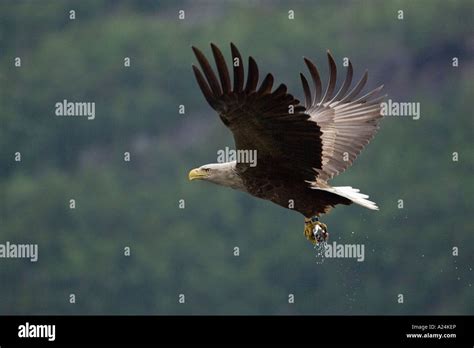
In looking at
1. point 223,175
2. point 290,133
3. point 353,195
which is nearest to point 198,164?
point 223,175

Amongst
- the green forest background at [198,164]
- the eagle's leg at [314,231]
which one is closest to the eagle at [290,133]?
the eagle's leg at [314,231]

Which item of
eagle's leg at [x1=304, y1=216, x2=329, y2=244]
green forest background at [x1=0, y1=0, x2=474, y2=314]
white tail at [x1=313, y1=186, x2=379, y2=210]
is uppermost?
green forest background at [x1=0, y1=0, x2=474, y2=314]

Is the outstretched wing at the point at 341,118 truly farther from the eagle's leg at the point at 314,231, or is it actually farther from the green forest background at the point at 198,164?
the green forest background at the point at 198,164

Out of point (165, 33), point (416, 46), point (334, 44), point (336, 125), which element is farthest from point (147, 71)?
point (336, 125)

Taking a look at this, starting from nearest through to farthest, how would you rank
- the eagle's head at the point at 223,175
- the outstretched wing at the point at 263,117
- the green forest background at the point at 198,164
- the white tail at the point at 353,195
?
the outstretched wing at the point at 263,117 → the white tail at the point at 353,195 → the eagle's head at the point at 223,175 → the green forest background at the point at 198,164

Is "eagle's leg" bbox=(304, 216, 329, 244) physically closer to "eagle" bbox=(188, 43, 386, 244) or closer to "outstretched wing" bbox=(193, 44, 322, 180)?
"eagle" bbox=(188, 43, 386, 244)

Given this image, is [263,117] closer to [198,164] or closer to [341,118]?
[341,118]

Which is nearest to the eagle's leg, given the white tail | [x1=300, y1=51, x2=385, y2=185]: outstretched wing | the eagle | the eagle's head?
the eagle

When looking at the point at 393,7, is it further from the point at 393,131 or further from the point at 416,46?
the point at 393,131
